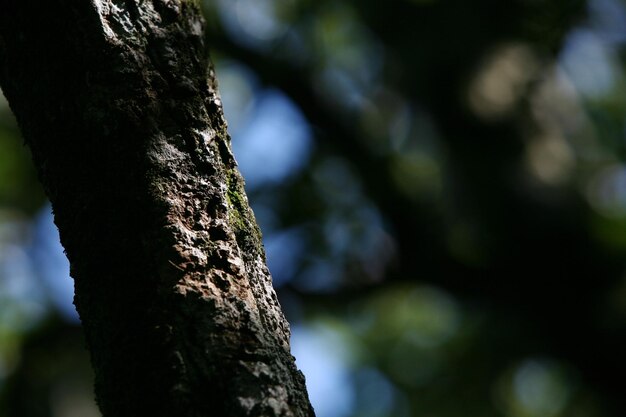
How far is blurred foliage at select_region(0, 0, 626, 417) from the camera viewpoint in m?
6.21

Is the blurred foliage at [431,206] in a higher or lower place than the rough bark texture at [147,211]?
higher

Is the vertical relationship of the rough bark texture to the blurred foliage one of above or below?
below

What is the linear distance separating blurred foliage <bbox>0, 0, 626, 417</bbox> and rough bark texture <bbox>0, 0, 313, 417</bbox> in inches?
187

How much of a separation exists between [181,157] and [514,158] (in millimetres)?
5519

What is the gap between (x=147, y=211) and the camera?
1.30 m

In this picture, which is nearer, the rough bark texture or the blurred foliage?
the rough bark texture

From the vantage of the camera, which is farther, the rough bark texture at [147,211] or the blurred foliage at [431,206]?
the blurred foliage at [431,206]

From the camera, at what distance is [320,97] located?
26.2 feet

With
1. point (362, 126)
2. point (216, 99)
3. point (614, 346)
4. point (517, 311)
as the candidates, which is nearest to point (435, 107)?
point (362, 126)

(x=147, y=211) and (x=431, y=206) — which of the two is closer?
(x=147, y=211)

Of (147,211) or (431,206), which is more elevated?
(431,206)

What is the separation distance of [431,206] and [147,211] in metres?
6.51

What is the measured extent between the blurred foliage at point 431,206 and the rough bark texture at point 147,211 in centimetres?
475

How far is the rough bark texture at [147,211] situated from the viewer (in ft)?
3.92
